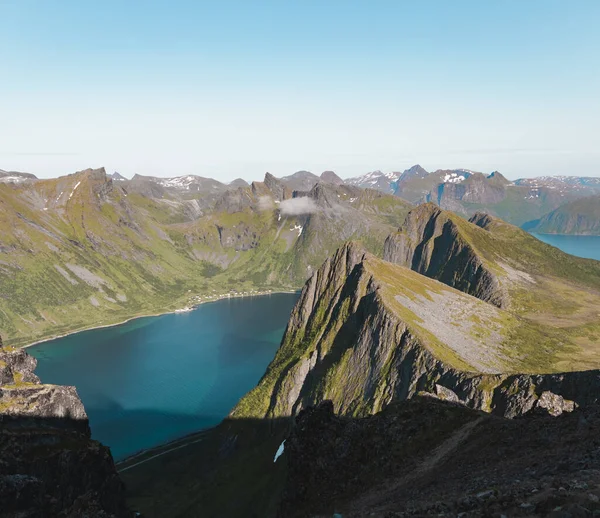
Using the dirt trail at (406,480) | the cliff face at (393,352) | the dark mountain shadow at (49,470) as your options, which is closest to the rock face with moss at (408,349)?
the cliff face at (393,352)

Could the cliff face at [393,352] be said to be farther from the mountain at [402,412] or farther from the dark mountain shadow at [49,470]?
the dark mountain shadow at [49,470]

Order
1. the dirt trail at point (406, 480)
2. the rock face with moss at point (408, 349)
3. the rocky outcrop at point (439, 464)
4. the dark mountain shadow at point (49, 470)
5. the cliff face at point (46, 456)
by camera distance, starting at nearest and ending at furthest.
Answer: the rocky outcrop at point (439, 464), the dirt trail at point (406, 480), the cliff face at point (46, 456), the dark mountain shadow at point (49, 470), the rock face with moss at point (408, 349)

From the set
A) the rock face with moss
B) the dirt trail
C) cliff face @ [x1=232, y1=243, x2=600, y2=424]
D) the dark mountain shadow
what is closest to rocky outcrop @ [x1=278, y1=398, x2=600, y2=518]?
the dirt trail

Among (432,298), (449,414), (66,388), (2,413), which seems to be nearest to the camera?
(449,414)

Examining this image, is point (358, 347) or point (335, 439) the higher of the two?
point (335, 439)

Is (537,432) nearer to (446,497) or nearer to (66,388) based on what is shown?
(446,497)

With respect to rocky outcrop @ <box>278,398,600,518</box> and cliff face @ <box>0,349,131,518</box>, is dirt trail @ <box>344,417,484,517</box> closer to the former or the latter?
rocky outcrop @ <box>278,398,600,518</box>

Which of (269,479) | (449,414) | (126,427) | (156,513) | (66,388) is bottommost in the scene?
(126,427)

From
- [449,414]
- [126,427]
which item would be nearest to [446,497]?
[449,414]
